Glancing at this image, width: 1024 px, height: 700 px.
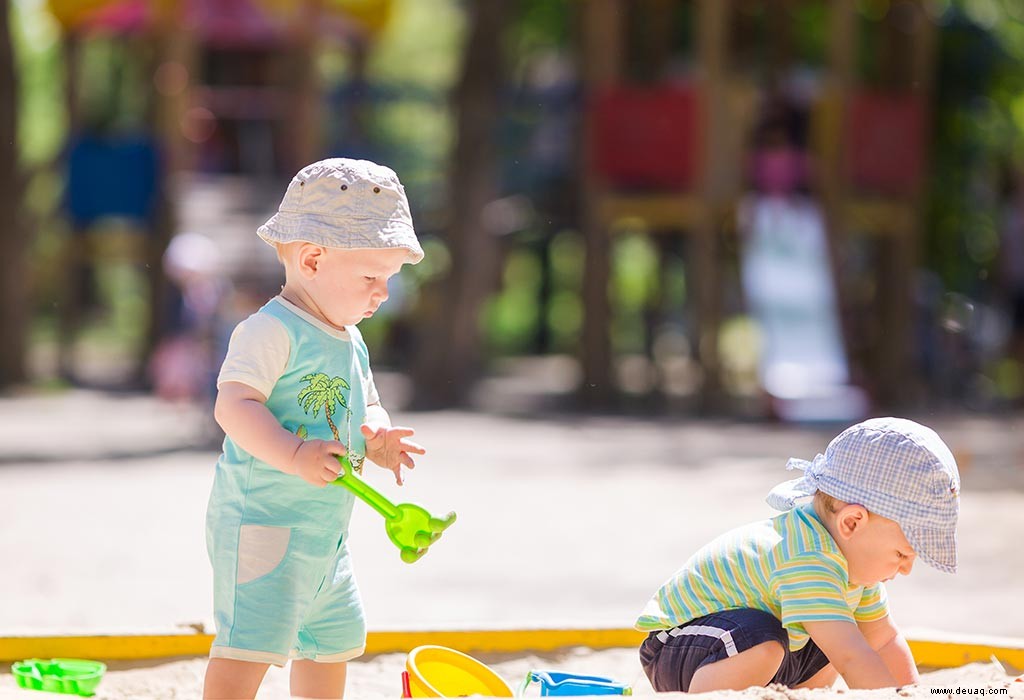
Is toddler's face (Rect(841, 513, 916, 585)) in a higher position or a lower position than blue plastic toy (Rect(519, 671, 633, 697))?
higher

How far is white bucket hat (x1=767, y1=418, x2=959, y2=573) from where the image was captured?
2.90m

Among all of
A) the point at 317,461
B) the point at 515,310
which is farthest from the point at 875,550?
the point at 515,310

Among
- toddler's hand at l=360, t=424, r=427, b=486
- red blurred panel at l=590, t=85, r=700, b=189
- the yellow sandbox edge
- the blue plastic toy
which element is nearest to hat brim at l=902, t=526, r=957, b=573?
the blue plastic toy

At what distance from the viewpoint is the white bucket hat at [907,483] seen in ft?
9.50

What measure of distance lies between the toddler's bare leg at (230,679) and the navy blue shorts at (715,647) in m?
0.78

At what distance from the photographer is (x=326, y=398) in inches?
117

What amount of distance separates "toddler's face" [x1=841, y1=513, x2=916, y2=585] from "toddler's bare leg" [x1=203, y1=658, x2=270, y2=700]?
111 cm

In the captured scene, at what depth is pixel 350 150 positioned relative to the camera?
1482 centimetres

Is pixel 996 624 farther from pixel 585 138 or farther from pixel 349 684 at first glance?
pixel 585 138

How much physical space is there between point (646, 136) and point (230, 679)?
10194 millimetres

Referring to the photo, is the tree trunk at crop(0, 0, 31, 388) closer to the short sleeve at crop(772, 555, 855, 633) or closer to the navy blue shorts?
the navy blue shorts

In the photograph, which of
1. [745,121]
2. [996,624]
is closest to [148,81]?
[745,121]

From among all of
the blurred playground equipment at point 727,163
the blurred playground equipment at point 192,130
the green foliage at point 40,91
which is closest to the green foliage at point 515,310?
the green foliage at point 40,91

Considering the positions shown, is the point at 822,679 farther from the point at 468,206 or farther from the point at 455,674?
the point at 468,206
